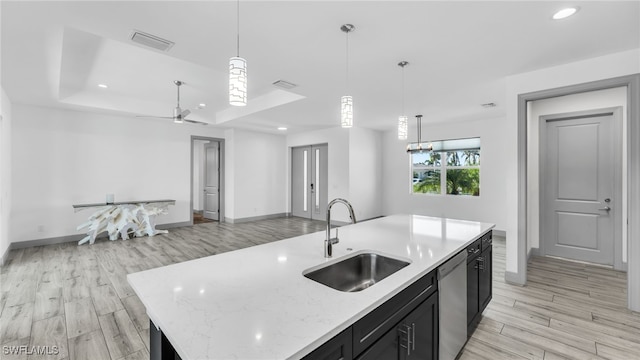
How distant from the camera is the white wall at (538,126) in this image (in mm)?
3738

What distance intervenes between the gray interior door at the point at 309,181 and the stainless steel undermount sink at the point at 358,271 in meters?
5.65

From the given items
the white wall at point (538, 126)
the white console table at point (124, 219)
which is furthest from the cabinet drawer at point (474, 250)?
the white console table at point (124, 219)

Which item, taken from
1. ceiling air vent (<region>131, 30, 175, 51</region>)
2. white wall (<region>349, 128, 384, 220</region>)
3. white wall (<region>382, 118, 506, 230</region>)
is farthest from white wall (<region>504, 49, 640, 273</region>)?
ceiling air vent (<region>131, 30, 175, 51</region>)

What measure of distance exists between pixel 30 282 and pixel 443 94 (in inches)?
238

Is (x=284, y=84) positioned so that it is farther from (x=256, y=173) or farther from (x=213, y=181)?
(x=213, y=181)

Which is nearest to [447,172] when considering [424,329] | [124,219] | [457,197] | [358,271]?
[457,197]

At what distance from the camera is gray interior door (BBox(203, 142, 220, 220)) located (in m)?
7.65

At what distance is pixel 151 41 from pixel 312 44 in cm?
148

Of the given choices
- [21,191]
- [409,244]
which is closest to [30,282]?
[21,191]

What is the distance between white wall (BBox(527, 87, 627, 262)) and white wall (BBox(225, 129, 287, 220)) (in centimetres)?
606

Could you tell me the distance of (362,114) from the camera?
5.61 m

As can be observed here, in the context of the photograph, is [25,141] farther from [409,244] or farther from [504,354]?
[504,354]

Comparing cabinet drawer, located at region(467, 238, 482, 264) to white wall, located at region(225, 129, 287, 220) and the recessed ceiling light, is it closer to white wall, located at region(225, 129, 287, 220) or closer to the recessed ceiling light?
the recessed ceiling light

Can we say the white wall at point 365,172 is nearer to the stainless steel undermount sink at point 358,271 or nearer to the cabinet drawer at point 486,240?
the cabinet drawer at point 486,240
